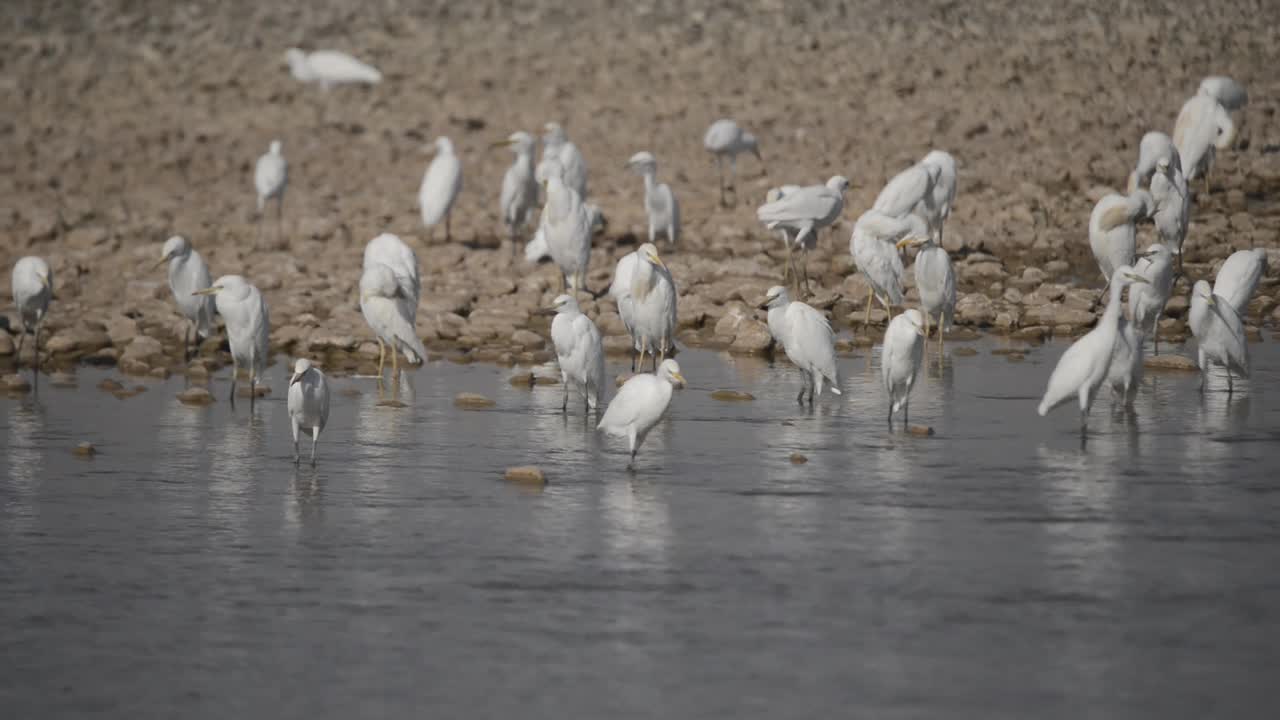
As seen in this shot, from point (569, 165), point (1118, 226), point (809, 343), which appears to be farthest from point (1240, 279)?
point (569, 165)

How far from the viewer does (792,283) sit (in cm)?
1672

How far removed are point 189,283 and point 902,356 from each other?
19.2 ft

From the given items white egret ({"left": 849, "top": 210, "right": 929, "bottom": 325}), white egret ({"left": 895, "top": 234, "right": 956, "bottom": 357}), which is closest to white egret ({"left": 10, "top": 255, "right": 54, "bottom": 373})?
white egret ({"left": 849, "top": 210, "right": 929, "bottom": 325})

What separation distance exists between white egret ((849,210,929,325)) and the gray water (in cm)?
269

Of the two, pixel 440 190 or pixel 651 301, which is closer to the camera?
pixel 651 301

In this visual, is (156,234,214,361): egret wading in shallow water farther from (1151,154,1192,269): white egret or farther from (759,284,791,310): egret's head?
(1151,154,1192,269): white egret

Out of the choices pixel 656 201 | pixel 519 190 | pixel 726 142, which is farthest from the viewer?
pixel 726 142

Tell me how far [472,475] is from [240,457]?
1.48 m

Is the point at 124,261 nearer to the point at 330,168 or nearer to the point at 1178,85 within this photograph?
the point at 330,168

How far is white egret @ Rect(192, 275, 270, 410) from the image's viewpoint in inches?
493

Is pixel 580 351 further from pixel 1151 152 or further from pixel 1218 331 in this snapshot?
pixel 1151 152

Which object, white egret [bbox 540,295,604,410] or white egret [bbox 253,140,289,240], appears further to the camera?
white egret [bbox 253,140,289,240]

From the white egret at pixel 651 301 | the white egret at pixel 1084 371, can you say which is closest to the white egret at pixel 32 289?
the white egret at pixel 651 301

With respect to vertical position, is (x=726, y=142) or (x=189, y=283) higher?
(x=726, y=142)
